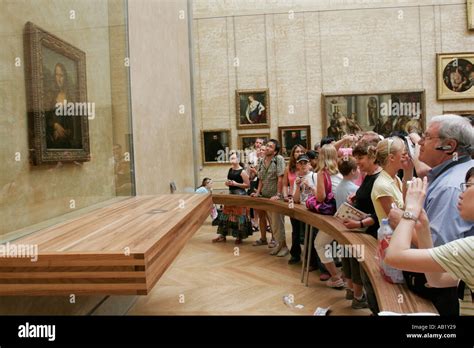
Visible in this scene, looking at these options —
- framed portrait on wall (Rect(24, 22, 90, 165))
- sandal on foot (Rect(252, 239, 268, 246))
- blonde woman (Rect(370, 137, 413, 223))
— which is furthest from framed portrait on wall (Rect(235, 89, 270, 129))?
blonde woman (Rect(370, 137, 413, 223))

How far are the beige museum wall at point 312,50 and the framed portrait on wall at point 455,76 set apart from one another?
0.25 m

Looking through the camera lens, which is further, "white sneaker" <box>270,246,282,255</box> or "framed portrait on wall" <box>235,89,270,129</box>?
"framed portrait on wall" <box>235,89,270,129</box>

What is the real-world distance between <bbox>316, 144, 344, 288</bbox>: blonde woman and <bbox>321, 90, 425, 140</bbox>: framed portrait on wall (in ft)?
29.2

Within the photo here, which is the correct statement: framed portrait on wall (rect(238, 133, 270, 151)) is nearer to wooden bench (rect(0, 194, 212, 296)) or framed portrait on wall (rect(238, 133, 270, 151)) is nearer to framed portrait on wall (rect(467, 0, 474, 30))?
framed portrait on wall (rect(467, 0, 474, 30))

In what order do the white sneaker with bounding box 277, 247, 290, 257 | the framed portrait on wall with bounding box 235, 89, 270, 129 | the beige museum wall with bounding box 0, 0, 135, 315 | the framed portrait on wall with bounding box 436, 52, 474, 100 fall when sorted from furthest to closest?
1. the framed portrait on wall with bounding box 235, 89, 270, 129
2. the framed portrait on wall with bounding box 436, 52, 474, 100
3. the white sneaker with bounding box 277, 247, 290, 257
4. the beige museum wall with bounding box 0, 0, 135, 315

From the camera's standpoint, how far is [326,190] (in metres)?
6.02

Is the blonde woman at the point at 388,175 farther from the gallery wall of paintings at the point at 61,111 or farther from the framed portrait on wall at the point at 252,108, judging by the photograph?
the framed portrait on wall at the point at 252,108

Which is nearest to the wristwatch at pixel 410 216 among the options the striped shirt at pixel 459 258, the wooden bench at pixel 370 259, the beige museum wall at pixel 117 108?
the striped shirt at pixel 459 258

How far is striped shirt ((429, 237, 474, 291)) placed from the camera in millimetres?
1843

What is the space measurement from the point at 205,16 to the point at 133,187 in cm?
1103

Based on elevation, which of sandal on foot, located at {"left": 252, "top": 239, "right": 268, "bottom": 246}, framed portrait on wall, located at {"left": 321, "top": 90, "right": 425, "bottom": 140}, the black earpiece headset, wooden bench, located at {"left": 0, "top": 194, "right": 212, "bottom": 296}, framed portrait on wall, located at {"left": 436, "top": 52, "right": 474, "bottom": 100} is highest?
framed portrait on wall, located at {"left": 436, "top": 52, "right": 474, "bottom": 100}

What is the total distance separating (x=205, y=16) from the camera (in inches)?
593

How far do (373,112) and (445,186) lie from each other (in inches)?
503
